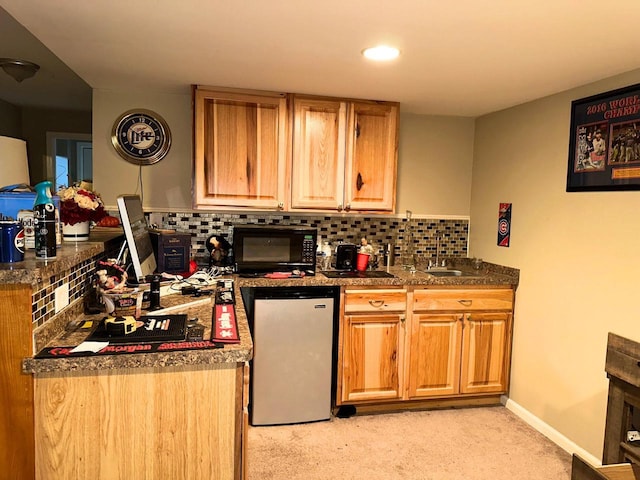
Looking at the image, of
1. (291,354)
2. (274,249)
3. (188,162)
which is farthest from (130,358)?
(188,162)

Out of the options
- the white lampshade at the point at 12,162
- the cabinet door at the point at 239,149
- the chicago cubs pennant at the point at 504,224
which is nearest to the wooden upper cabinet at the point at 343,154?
the cabinet door at the point at 239,149

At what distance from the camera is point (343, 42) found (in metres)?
2.15

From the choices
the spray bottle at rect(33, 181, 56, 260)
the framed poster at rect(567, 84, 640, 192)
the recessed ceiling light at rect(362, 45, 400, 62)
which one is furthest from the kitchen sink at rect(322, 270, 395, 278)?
the spray bottle at rect(33, 181, 56, 260)

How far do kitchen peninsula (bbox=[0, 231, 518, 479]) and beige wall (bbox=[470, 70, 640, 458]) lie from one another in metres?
2.05

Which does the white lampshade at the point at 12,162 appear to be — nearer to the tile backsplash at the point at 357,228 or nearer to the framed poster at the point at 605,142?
the tile backsplash at the point at 357,228

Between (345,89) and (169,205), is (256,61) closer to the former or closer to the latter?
(345,89)

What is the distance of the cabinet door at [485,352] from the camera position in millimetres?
3283

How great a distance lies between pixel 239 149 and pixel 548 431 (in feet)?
9.04

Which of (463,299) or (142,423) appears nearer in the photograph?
(142,423)

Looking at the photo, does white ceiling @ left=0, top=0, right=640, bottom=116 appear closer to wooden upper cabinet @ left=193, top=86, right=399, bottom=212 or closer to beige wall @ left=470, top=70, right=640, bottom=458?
wooden upper cabinet @ left=193, top=86, right=399, bottom=212

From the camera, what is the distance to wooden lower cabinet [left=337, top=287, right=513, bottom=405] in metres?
3.13

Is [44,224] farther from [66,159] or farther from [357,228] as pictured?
[66,159]

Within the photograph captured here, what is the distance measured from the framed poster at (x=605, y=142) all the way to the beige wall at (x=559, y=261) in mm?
54

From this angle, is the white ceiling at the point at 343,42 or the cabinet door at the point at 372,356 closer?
the white ceiling at the point at 343,42
